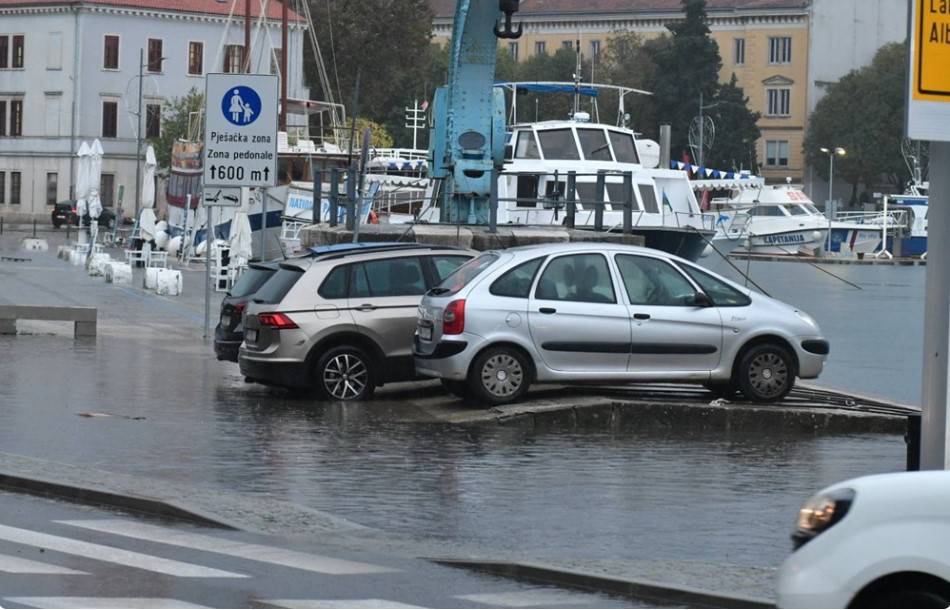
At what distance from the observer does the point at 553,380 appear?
753 inches

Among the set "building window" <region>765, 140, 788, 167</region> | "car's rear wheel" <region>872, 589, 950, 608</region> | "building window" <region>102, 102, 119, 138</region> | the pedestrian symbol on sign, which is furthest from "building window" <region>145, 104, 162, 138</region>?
"car's rear wheel" <region>872, 589, 950, 608</region>

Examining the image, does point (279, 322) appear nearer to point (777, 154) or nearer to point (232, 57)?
point (232, 57)

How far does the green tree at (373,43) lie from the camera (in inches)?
4122

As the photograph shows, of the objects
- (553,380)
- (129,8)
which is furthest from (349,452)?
(129,8)

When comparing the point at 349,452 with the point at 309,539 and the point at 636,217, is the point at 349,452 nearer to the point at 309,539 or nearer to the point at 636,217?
the point at 309,539

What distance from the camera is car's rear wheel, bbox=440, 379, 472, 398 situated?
1934 centimetres

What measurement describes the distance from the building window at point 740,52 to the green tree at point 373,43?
33950 millimetres

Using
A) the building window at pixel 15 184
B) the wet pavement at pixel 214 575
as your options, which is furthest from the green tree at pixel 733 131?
the wet pavement at pixel 214 575

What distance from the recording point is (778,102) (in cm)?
13400

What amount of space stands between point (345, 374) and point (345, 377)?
32 millimetres

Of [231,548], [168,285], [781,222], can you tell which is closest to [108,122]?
[781,222]

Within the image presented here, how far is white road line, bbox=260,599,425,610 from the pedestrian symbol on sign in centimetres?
1844

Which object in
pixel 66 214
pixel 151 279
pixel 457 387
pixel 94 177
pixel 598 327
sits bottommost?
pixel 457 387

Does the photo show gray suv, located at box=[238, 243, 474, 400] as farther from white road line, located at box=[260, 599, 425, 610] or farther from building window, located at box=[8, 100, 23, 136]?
building window, located at box=[8, 100, 23, 136]
